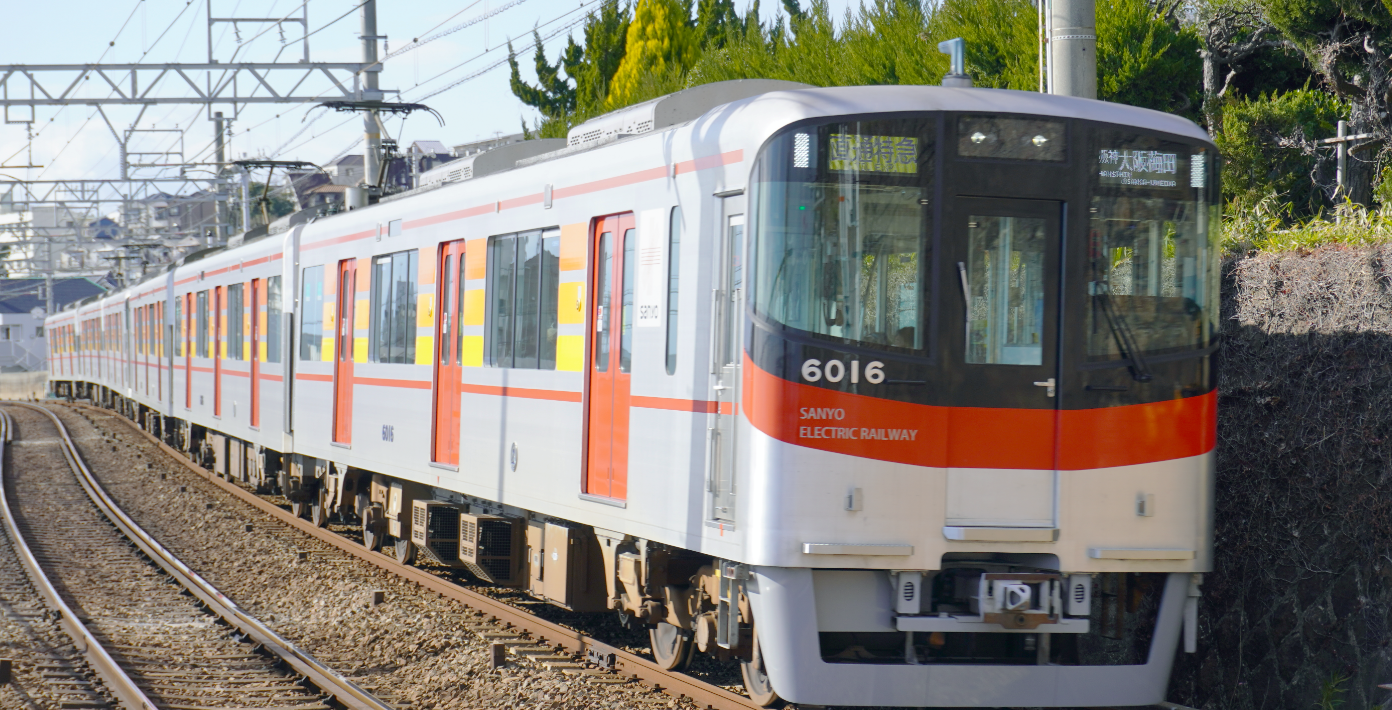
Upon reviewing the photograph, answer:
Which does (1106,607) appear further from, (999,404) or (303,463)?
(303,463)

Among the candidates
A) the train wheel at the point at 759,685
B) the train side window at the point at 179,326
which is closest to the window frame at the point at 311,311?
the train wheel at the point at 759,685

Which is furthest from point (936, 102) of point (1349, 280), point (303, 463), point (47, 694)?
point (303, 463)

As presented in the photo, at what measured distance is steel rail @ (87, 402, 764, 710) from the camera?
22.7ft

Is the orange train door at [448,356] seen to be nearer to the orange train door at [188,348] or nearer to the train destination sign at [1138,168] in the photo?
the train destination sign at [1138,168]

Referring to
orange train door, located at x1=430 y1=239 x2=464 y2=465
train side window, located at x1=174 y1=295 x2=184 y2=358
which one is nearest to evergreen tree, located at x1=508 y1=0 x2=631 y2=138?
train side window, located at x1=174 y1=295 x2=184 y2=358

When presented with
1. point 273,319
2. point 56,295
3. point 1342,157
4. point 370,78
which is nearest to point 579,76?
point 370,78

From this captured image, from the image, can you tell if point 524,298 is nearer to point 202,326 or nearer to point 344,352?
point 344,352

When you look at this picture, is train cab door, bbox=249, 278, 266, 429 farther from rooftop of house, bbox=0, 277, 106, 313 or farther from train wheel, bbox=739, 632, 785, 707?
rooftop of house, bbox=0, 277, 106, 313

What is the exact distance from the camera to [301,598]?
1085 cm

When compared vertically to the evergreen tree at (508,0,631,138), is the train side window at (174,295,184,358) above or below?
below

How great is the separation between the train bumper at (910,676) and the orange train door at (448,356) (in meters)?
4.08

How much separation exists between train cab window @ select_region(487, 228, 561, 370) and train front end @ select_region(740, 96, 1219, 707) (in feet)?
7.38

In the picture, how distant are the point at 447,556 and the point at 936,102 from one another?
6.02 m

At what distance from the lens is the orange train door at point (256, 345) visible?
52.6ft
